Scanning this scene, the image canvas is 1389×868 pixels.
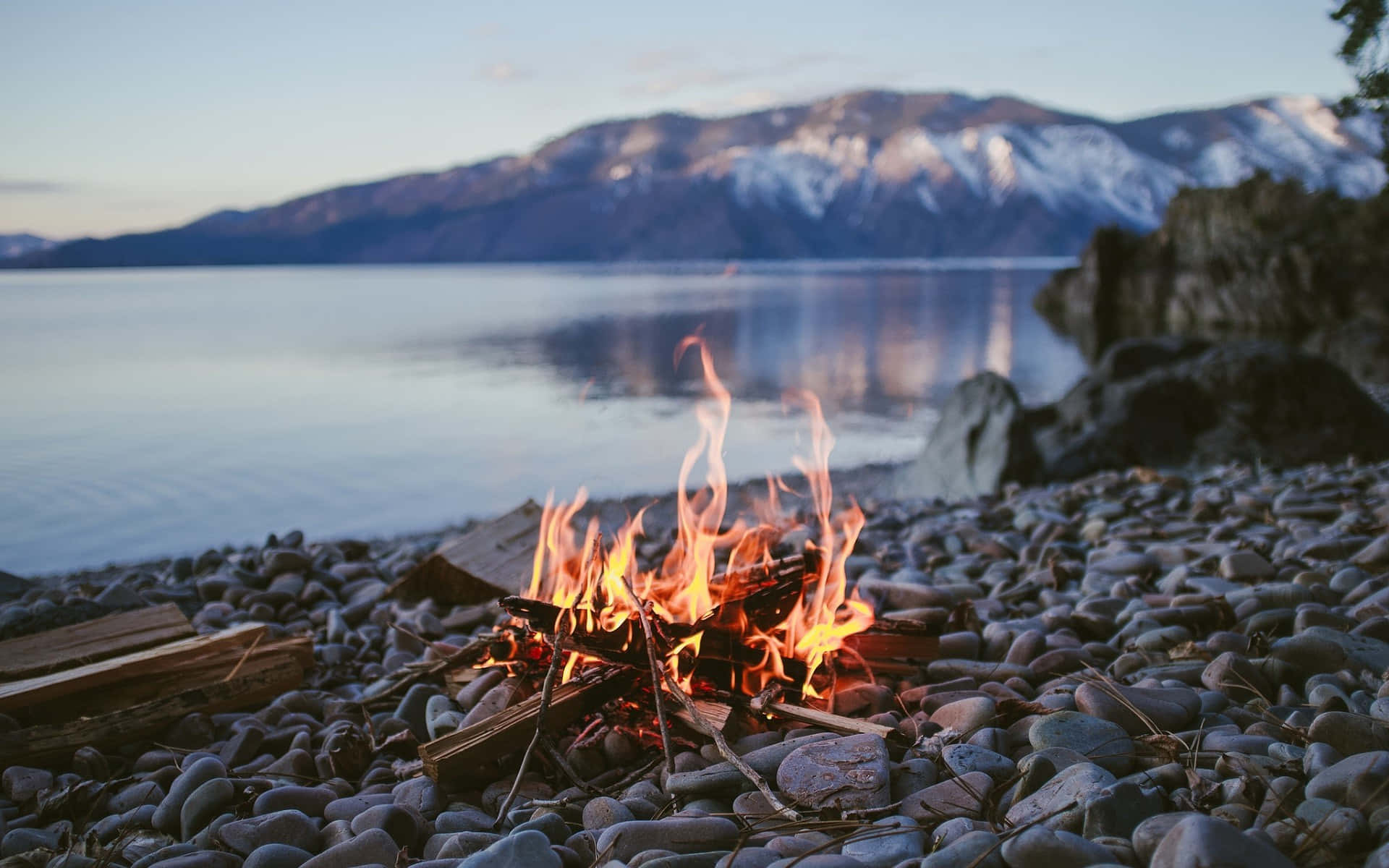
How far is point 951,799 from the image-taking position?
270 cm

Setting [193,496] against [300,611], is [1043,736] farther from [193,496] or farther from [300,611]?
[193,496]

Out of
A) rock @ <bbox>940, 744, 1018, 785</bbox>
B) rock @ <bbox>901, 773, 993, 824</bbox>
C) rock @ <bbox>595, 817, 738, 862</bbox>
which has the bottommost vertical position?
rock @ <bbox>595, 817, 738, 862</bbox>

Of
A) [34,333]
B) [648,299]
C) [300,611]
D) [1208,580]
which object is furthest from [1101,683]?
[648,299]

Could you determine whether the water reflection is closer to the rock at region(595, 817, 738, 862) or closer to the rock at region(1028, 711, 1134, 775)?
the rock at region(1028, 711, 1134, 775)

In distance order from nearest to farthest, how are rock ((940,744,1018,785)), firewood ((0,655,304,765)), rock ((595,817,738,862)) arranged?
rock ((595,817,738,862)), rock ((940,744,1018,785)), firewood ((0,655,304,765))

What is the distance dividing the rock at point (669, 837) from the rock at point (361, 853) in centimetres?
60

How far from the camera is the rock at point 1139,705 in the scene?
3.07 m

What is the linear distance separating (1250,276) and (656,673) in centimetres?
3150

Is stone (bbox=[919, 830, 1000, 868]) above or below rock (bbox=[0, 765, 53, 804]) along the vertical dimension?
above

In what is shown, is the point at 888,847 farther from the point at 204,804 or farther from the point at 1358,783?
the point at 204,804

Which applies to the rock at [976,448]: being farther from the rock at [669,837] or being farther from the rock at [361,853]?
the rock at [361,853]

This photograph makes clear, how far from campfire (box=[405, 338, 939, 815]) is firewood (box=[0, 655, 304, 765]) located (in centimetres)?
76

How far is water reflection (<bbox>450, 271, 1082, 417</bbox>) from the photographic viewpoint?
2048 cm

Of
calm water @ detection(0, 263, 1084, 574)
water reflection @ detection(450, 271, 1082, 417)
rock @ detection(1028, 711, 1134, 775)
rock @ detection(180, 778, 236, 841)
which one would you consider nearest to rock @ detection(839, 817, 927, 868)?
rock @ detection(1028, 711, 1134, 775)
